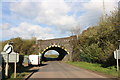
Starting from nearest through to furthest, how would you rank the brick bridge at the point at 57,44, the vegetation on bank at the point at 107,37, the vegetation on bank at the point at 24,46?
the vegetation on bank at the point at 107,37 < the vegetation on bank at the point at 24,46 < the brick bridge at the point at 57,44

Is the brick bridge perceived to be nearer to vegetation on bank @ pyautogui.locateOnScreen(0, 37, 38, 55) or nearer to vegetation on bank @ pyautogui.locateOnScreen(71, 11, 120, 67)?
vegetation on bank @ pyautogui.locateOnScreen(0, 37, 38, 55)

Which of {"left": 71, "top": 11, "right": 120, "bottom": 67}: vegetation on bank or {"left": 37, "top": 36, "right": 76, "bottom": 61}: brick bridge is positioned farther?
{"left": 37, "top": 36, "right": 76, "bottom": 61}: brick bridge

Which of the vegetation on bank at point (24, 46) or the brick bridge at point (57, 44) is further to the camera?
the brick bridge at point (57, 44)

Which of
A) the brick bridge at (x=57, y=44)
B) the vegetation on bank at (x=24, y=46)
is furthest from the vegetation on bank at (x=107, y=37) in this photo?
the vegetation on bank at (x=24, y=46)

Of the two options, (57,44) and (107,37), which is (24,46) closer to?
(57,44)

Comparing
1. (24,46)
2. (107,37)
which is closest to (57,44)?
(24,46)

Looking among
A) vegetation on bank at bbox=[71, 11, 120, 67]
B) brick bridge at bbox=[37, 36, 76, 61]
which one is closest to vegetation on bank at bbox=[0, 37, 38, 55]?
brick bridge at bbox=[37, 36, 76, 61]

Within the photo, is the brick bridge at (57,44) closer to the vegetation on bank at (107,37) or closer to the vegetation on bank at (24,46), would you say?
the vegetation on bank at (24,46)

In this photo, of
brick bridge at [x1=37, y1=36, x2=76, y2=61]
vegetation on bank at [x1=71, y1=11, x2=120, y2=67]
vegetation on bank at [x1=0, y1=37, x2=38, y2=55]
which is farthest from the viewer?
brick bridge at [x1=37, y1=36, x2=76, y2=61]

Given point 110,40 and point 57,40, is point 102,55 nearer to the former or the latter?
point 110,40

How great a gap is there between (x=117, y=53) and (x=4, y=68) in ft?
31.0

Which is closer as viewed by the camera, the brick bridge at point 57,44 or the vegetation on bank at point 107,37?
the vegetation on bank at point 107,37

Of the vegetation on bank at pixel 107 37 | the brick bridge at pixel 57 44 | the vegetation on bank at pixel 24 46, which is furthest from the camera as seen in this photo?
the brick bridge at pixel 57 44

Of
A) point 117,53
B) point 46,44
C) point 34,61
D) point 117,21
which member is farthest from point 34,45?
point 117,53
